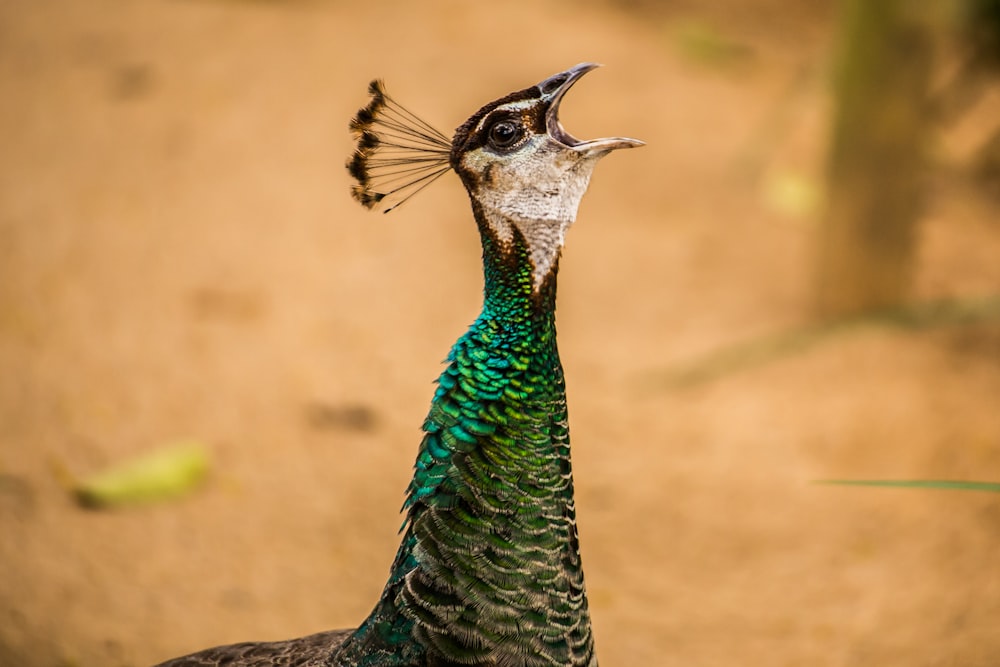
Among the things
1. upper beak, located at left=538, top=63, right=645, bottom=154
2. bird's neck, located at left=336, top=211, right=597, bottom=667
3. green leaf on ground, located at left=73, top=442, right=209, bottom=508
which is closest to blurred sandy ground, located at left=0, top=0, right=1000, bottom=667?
green leaf on ground, located at left=73, top=442, right=209, bottom=508

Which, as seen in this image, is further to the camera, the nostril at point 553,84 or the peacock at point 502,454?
the nostril at point 553,84

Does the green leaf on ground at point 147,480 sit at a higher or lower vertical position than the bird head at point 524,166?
lower

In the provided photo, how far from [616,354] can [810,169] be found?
267 cm

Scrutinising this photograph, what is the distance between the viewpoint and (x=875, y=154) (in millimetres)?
4895

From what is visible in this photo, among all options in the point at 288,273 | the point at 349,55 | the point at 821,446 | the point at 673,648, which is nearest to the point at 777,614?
the point at 673,648

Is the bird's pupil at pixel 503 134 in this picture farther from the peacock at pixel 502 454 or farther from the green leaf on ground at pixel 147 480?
the green leaf on ground at pixel 147 480

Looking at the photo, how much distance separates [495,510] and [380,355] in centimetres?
307

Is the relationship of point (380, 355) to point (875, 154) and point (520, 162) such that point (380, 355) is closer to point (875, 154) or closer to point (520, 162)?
point (875, 154)

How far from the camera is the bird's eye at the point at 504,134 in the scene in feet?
6.86

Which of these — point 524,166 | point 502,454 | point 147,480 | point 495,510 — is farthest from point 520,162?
point 147,480

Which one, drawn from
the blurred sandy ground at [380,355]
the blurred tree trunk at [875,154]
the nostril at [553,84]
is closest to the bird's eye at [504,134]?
the nostril at [553,84]

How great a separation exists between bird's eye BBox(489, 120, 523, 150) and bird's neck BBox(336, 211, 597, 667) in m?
0.19

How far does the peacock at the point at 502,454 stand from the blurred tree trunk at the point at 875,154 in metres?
3.21

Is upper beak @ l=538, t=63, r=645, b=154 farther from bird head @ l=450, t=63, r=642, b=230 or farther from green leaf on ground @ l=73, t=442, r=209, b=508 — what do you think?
green leaf on ground @ l=73, t=442, r=209, b=508
